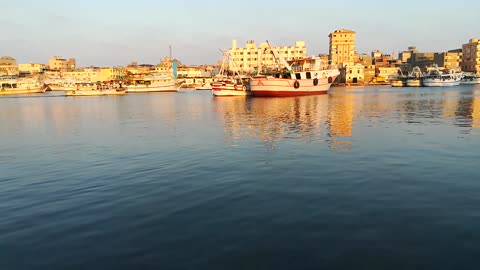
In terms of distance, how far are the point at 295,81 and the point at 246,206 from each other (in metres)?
64.9

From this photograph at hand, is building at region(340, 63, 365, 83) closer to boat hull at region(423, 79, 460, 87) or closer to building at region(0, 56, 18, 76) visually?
boat hull at region(423, 79, 460, 87)

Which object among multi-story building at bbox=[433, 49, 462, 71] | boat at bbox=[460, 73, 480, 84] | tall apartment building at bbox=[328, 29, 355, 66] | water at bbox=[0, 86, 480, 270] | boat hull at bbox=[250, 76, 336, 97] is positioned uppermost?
tall apartment building at bbox=[328, 29, 355, 66]

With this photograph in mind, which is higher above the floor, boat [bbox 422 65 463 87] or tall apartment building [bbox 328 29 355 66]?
tall apartment building [bbox 328 29 355 66]

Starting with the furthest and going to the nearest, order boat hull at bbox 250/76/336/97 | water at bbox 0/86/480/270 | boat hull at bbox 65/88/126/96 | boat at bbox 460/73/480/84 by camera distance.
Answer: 1. boat at bbox 460/73/480/84
2. boat hull at bbox 65/88/126/96
3. boat hull at bbox 250/76/336/97
4. water at bbox 0/86/480/270

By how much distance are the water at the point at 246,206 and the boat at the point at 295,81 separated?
52.8m

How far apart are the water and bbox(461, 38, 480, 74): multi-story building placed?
200934 millimetres

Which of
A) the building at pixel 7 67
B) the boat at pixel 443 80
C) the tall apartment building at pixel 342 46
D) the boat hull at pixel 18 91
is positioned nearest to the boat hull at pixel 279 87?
the boat at pixel 443 80

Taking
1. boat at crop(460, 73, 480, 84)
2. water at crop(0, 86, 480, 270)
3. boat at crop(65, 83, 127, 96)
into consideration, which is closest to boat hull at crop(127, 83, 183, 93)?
boat at crop(65, 83, 127, 96)

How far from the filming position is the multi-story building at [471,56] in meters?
180

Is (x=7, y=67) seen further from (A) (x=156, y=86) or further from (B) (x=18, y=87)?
(A) (x=156, y=86)

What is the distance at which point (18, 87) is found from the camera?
→ 5133 inches

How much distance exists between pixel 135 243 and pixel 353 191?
22.1ft

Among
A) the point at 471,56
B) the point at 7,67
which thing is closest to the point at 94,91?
the point at 7,67

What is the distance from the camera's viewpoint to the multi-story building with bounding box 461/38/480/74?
180 metres
